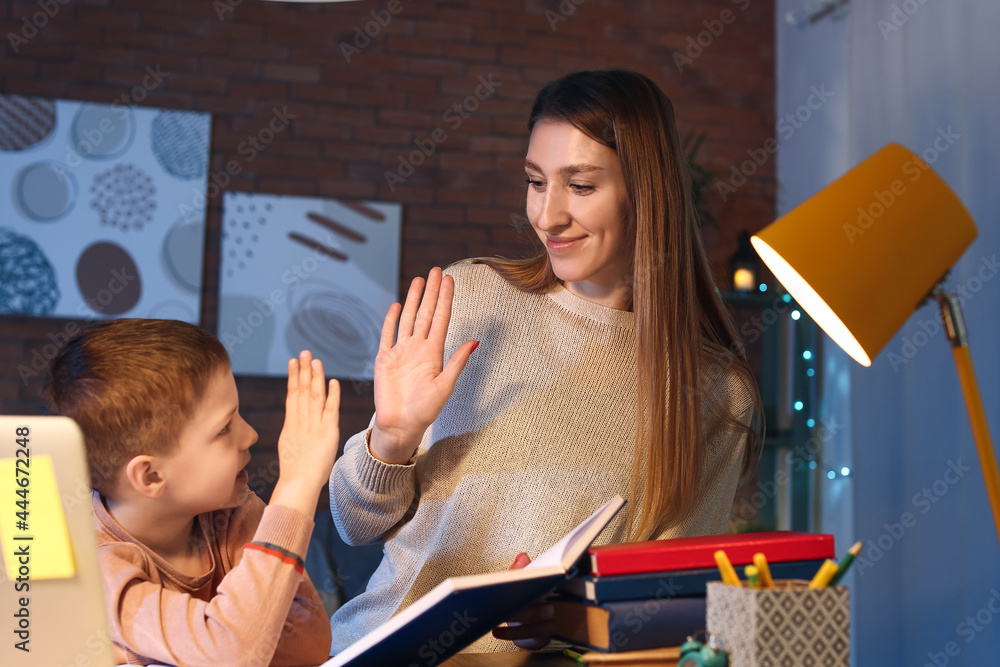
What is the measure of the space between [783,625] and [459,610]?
0.86 feet

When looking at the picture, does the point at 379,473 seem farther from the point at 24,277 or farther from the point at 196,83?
the point at 196,83

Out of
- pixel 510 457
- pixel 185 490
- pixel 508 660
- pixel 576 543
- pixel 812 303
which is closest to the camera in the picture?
pixel 576 543

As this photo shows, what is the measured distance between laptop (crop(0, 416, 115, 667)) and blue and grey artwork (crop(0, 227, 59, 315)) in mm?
3100

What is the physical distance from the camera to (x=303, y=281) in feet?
12.2

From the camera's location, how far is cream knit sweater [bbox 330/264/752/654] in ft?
4.42

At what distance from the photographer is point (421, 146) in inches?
153

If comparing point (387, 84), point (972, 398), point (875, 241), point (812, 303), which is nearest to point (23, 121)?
point (387, 84)

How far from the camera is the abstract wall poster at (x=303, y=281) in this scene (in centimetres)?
367

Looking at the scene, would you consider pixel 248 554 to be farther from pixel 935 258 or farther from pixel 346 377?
pixel 346 377

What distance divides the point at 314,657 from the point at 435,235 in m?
2.88

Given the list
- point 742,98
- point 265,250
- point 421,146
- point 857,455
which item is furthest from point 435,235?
point 857,455

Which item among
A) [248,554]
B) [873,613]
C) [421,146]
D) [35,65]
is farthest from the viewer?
[421,146]

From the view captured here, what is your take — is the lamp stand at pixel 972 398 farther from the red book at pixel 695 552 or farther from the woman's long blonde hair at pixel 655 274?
the woman's long blonde hair at pixel 655 274

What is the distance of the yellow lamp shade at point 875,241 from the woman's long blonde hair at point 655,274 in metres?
0.34
